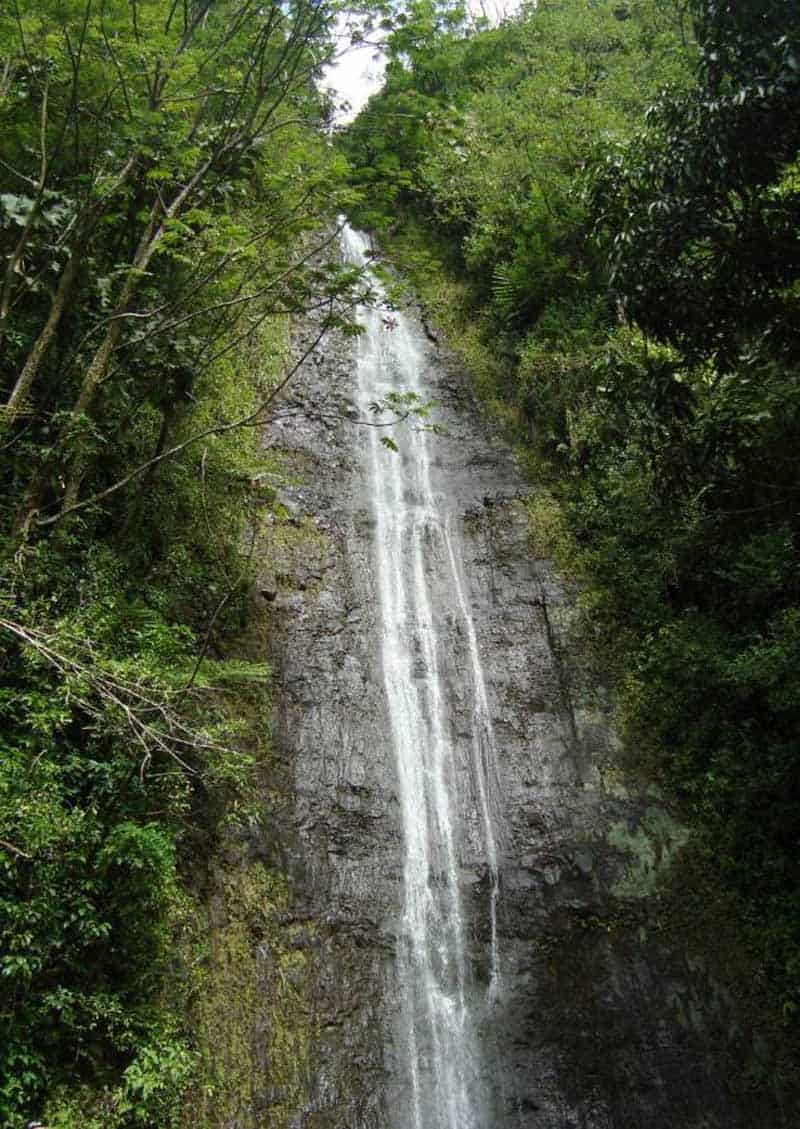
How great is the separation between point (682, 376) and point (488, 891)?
5.76m

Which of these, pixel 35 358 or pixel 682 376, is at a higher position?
pixel 682 376

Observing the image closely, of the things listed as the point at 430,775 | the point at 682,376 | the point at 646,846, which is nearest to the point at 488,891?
the point at 430,775

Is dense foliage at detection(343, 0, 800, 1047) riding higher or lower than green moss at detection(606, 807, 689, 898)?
higher

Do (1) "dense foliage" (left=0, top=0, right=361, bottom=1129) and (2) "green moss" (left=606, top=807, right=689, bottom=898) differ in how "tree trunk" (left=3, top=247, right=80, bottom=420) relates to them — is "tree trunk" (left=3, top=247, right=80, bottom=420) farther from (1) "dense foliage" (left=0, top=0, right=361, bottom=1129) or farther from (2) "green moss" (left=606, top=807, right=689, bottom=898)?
(2) "green moss" (left=606, top=807, right=689, bottom=898)

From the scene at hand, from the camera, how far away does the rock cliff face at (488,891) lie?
6.67 metres

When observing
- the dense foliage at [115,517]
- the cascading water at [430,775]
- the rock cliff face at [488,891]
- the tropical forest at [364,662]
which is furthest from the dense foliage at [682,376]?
the cascading water at [430,775]

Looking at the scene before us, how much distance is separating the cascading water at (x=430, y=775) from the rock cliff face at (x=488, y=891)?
114 mm

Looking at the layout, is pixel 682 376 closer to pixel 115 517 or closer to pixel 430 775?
pixel 430 775

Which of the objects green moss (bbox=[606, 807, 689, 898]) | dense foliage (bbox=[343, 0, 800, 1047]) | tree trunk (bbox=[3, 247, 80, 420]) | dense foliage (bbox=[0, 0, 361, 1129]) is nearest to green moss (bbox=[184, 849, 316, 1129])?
dense foliage (bbox=[0, 0, 361, 1129])

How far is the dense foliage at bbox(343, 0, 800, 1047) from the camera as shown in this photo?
6.14m

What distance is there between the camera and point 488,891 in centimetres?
801

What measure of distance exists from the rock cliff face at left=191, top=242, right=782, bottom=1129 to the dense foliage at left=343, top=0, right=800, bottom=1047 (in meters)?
0.73

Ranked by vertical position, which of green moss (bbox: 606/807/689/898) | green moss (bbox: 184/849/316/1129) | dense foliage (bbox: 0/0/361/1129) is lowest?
green moss (bbox: 184/849/316/1129)

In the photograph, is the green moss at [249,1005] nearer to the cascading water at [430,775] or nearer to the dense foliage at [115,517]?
the dense foliage at [115,517]
